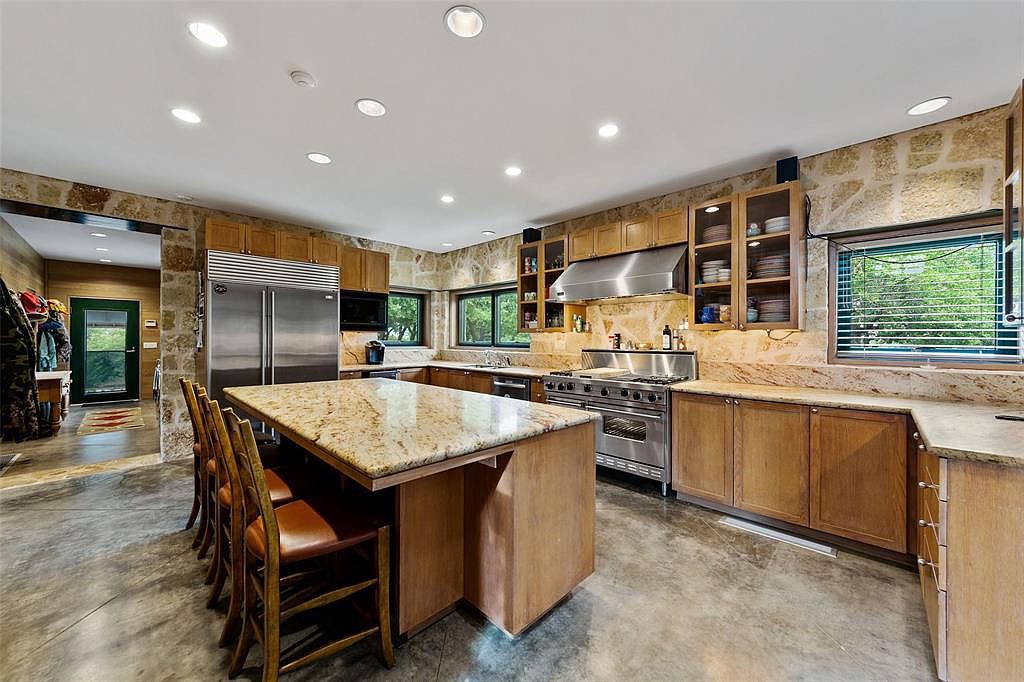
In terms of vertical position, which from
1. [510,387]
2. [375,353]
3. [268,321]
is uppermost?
[268,321]

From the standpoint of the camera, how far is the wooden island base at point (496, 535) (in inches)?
65.0

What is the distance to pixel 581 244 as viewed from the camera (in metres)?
4.29

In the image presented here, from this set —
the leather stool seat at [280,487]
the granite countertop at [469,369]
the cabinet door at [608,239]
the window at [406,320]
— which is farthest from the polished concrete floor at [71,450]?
the cabinet door at [608,239]

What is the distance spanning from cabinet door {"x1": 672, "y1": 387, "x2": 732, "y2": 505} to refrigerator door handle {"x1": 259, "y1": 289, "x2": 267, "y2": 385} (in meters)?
3.95

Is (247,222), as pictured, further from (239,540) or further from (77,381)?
(77,381)

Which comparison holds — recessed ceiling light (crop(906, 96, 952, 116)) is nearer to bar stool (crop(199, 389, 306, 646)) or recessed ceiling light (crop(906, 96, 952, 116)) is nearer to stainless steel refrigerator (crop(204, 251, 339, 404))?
bar stool (crop(199, 389, 306, 646))

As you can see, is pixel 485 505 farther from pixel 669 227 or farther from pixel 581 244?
pixel 581 244

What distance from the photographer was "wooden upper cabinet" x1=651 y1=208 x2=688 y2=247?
3.54 metres

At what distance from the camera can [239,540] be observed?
1632mm

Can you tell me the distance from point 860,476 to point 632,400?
1.48 m

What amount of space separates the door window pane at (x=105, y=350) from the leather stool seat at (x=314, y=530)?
351 inches

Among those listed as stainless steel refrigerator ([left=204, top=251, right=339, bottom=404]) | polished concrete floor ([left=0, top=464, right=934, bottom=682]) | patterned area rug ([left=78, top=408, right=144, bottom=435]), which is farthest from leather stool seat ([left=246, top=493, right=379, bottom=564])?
patterned area rug ([left=78, top=408, right=144, bottom=435])

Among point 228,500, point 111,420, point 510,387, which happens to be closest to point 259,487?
point 228,500

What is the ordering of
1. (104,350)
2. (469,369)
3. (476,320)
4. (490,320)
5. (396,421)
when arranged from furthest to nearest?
(104,350) < (476,320) < (490,320) < (469,369) < (396,421)
